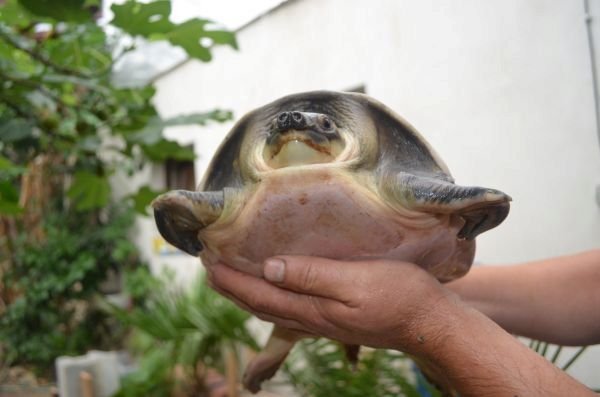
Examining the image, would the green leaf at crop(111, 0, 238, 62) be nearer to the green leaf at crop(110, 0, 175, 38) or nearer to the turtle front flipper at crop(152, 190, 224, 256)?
the green leaf at crop(110, 0, 175, 38)

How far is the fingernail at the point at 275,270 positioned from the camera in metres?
0.57

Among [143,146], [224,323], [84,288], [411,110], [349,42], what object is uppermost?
[349,42]

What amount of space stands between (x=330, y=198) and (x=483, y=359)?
254 mm

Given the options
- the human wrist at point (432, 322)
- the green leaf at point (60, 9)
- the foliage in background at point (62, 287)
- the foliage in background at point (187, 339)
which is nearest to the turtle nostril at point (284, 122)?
the human wrist at point (432, 322)

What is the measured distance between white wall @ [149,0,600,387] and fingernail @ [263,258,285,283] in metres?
0.57

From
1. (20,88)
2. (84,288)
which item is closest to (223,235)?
(20,88)

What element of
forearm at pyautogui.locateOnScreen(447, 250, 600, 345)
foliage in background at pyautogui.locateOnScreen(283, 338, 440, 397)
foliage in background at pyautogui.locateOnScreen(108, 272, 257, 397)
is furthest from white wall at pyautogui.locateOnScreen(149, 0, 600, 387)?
foliage in background at pyautogui.locateOnScreen(108, 272, 257, 397)

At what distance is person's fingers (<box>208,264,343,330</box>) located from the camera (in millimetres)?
620

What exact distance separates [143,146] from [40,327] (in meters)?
2.89

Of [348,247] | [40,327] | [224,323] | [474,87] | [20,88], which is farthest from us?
[40,327]

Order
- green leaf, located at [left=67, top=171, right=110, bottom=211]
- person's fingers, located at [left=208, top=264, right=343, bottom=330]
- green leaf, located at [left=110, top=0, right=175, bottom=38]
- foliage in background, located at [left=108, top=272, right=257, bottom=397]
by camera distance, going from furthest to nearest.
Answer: foliage in background, located at [left=108, top=272, right=257, bottom=397] → green leaf, located at [left=67, top=171, right=110, bottom=211] → green leaf, located at [left=110, top=0, right=175, bottom=38] → person's fingers, located at [left=208, top=264, right=343, bottom=330]

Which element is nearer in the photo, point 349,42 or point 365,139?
point 365,139

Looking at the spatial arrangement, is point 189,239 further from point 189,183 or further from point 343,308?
point 189,183

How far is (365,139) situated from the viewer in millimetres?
592
